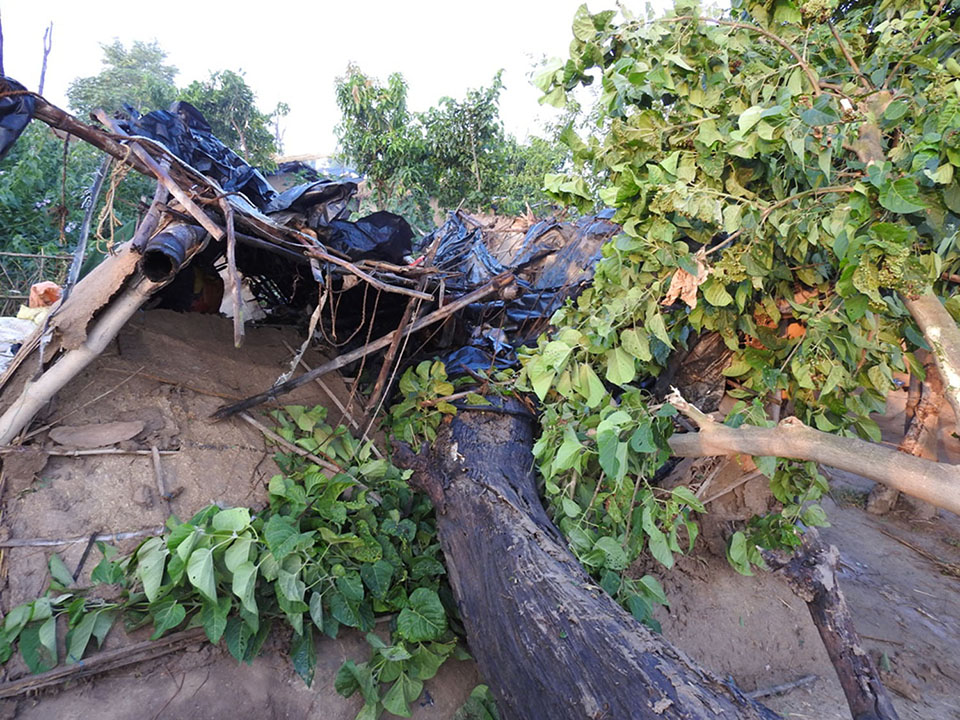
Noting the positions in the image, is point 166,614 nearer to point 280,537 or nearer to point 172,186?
point 280,537

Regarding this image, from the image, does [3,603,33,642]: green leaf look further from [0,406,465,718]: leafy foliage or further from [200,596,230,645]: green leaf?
[200,596,230,645]: green leaf

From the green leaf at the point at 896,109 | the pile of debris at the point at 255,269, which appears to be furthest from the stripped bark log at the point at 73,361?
the green leaf at the point at 896,109

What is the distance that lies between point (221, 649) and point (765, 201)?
2.90 m

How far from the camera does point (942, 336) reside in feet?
4.09

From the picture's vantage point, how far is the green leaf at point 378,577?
2.44 m

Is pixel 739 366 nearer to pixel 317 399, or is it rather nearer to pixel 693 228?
pixel 693 228

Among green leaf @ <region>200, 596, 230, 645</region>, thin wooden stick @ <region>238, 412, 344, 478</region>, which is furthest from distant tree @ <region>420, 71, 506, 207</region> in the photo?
green leaf @ <region>200, 596, 230, 645</region>

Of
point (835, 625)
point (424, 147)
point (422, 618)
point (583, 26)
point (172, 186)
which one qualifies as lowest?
point (422, 618)

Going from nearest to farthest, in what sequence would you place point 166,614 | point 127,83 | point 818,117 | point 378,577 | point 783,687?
point 818,117 → point 166,614 → point 378,577 → point 783,687 → point 127,83

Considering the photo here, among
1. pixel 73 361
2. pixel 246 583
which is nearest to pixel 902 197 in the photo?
pixel 246 583

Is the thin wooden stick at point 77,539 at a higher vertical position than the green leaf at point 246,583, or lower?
lower

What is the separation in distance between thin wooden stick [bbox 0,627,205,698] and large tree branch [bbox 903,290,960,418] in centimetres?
285

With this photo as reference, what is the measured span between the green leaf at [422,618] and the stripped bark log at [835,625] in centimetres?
169

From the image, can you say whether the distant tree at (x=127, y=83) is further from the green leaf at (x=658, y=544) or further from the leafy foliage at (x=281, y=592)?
the green leaf at (x=658, y=544)
